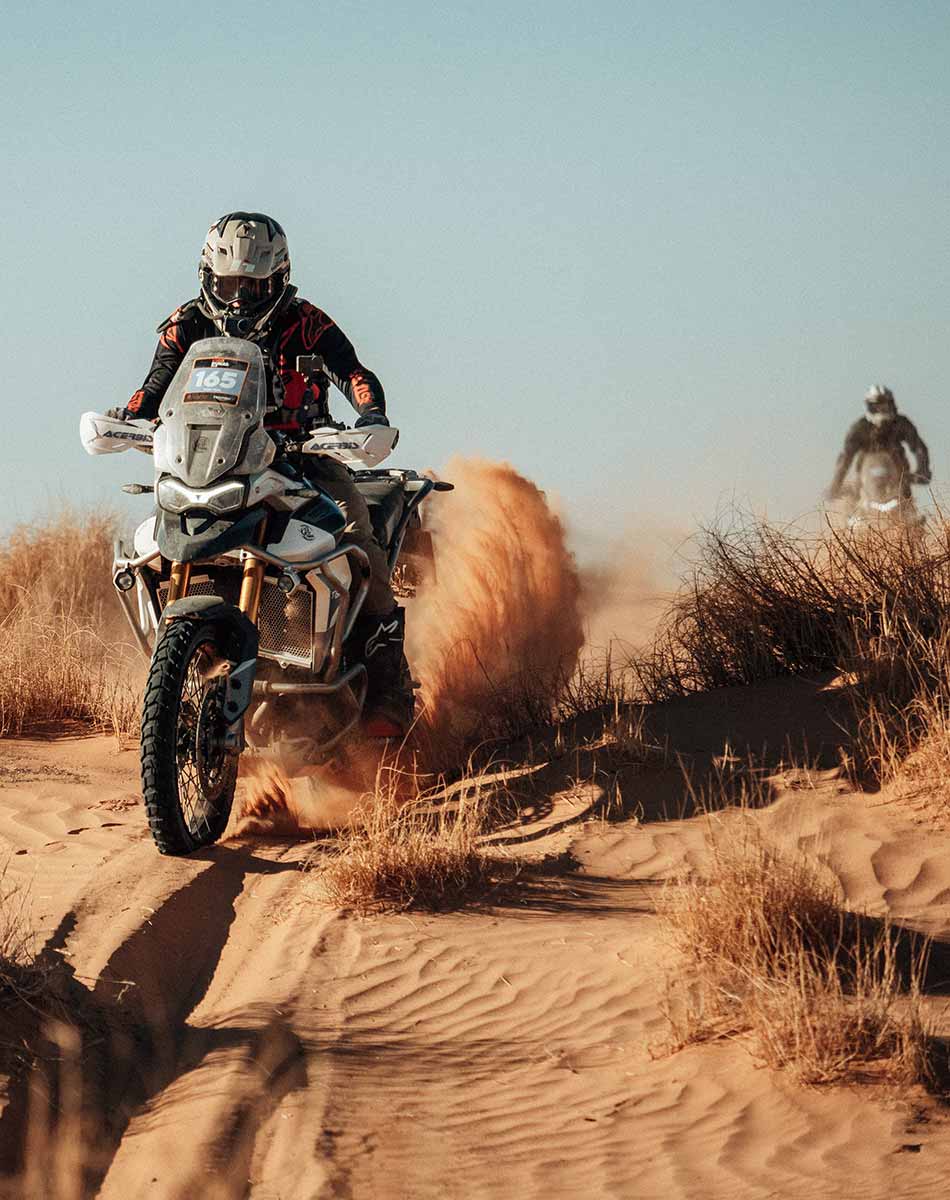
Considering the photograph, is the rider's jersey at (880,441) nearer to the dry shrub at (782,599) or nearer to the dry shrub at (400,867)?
the dry shrub at (782,599)

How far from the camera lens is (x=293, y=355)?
6.82 m

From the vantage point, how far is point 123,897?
5.32 metres

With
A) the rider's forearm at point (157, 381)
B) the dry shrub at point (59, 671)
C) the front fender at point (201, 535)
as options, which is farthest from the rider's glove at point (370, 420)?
the dry shrub at point (59, 671)

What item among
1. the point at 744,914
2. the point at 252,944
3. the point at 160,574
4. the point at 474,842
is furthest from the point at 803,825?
the point at 160,574

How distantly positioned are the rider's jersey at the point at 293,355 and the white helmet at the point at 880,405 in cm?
969

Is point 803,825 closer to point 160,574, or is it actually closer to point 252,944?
point 252,944

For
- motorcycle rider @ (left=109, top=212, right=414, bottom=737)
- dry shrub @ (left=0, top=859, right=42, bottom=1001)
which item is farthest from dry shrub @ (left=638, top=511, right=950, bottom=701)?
dry shrub @ (left=0, top=859, right=42, bottom=1001)

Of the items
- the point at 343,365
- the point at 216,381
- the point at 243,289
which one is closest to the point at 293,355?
the point at 343,365

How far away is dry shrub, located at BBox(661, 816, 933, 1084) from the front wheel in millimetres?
1765

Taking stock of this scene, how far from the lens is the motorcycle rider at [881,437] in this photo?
50.0ft

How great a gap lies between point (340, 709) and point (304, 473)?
998 millimetres

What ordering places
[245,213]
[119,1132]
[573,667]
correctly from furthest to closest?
[573,667], [245,213], [119,1132]

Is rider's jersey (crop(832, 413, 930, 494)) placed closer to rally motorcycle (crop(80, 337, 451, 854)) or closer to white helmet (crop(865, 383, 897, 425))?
white helmet (crop(865, 383, 897, 425))

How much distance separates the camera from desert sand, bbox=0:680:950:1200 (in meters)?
3.41
